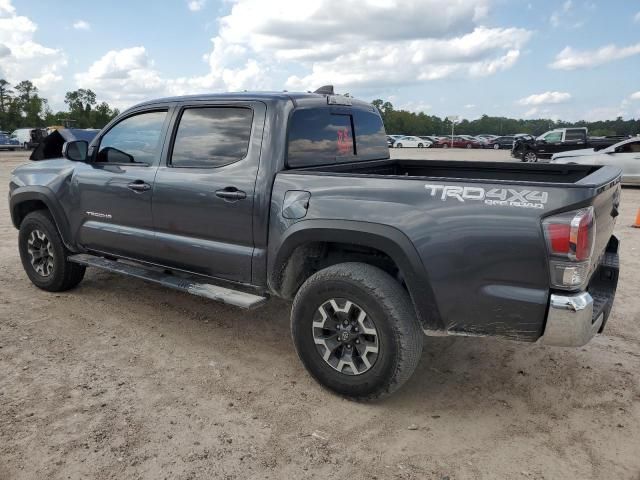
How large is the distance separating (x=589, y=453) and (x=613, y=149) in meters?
13.0

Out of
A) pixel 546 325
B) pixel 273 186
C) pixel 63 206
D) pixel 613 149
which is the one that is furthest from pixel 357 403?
pixel 613 149

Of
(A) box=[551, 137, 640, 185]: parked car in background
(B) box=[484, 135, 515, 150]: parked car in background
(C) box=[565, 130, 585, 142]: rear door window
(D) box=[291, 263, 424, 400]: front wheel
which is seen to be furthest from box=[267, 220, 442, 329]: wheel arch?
(B) box=[484, 135, 515, 150]: parked car in background

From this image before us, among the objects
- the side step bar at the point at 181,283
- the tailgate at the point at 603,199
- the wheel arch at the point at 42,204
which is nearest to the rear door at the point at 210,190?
the side step bar at the point at 181,283

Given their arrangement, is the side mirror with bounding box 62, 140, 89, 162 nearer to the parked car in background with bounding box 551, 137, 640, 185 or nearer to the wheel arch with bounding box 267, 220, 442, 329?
the wheel arch with bounding box 267, 220, 442, 329

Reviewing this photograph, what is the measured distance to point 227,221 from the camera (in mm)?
3617

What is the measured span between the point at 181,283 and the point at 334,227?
58.9 inches

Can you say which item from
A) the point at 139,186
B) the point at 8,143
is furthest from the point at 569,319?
the point at 8,143

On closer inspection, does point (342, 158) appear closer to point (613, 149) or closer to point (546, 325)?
point (546, 325)

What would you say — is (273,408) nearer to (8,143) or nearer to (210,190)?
(210,190)

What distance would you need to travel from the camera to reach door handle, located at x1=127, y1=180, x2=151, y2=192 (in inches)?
161

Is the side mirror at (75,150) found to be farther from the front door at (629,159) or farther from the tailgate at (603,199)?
the front door at (629,159)

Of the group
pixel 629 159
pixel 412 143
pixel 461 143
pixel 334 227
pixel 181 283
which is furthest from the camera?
pixel 412 143

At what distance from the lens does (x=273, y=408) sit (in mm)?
3180

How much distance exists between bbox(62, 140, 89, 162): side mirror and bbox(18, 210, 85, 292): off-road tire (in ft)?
2.50
